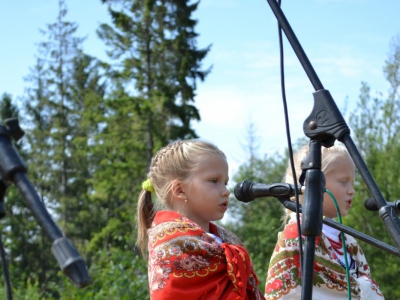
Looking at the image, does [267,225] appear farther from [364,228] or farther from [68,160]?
[68,160]

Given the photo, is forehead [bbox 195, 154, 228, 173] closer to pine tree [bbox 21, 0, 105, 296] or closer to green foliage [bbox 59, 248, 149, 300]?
green foliage [bbox 59, 248, 149, 300]

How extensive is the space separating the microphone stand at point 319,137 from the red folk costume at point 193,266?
954 millimetres

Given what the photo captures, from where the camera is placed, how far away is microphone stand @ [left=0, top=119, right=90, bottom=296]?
129 cm

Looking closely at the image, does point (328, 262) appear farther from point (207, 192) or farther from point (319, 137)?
point (319, 137)

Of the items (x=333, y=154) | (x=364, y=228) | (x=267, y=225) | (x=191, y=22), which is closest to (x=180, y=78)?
(x=191, y=22)

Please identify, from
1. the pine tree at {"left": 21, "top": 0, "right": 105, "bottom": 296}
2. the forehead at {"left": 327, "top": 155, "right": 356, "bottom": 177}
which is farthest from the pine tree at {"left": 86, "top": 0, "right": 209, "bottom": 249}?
the forehead at {"left": 327, "top": 155, "right": 356, "bottom": 177}

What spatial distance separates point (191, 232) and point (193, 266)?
0.16 m

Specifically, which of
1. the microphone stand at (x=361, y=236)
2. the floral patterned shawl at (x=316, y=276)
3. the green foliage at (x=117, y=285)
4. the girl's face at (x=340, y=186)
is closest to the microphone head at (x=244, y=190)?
the microphone stand at (x=361, y=236)

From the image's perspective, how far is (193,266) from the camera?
9.30ft

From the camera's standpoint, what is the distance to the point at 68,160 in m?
31.7

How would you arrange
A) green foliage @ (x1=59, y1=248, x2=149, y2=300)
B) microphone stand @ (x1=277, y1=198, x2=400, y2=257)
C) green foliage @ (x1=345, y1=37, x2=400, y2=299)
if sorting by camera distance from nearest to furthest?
microphone stand @ (x1=277, y1=198, x2=400, y2=257) → green foliage @ (x1=59, y1=248, x2=149, y2=300) → green foliage @ (x1=345, y1=37, x2=400, y2=299)

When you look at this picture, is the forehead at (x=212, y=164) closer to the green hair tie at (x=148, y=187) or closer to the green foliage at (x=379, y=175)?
the green hair tie at (x=148, y=187)

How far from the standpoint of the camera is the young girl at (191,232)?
2.81 metres

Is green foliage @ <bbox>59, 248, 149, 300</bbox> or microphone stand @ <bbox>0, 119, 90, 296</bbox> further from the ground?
green foliage @ <bbox>59, 248, 149, 300</bbox>
